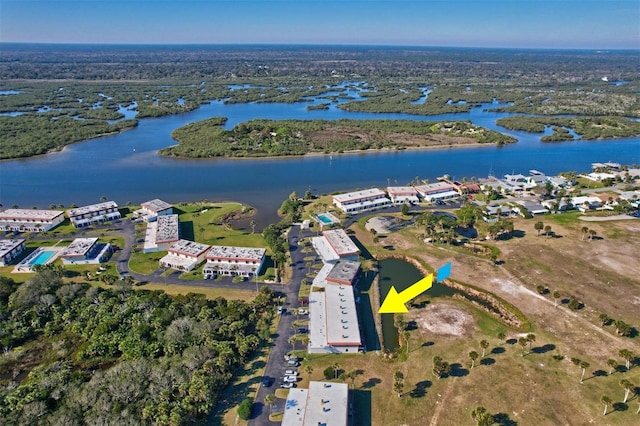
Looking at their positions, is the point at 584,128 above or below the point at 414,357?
above

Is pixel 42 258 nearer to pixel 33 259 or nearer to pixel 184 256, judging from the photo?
pixel 33 259

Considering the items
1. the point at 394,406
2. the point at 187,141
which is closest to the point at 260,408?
the point at 394,406

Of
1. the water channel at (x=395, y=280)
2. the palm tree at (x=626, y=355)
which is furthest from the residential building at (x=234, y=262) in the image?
the palm tree at (x=626, y=355)

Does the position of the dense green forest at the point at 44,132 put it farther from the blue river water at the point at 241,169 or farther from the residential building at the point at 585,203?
the residential building at the point at 585,203

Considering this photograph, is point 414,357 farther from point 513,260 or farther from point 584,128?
point 584,128

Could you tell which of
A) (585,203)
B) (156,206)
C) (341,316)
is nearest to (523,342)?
(341,316)

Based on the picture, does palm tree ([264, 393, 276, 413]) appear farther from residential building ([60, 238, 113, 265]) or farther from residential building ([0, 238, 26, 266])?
residential building ([0, 238, 26, 266])

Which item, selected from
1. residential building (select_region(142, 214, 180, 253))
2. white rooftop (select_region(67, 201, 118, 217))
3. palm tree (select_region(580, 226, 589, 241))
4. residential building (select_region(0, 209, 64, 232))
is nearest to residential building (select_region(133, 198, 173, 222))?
residential building (select_region(142, 214, 180, 253))
